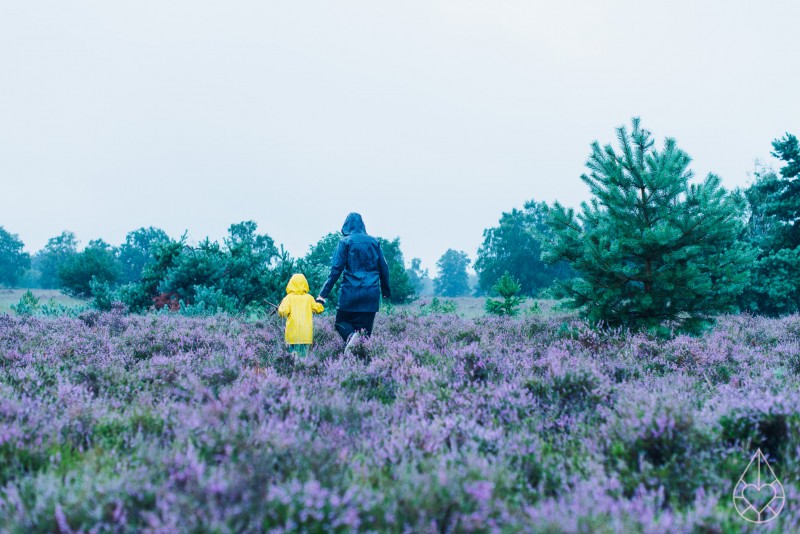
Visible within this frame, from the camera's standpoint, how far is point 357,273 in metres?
6.74

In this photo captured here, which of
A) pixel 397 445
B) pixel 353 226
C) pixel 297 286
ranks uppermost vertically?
pixel 353 226

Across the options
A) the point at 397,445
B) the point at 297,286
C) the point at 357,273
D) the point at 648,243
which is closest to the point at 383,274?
the point at 357,273

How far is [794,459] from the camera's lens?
2535 millimetres

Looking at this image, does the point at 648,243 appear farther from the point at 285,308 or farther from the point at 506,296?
the point at 506,296

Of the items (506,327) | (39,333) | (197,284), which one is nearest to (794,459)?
(506,327)

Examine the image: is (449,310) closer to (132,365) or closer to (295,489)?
(132,365)

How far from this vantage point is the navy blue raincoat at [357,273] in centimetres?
670

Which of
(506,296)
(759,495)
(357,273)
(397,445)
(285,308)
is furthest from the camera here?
(506,296)

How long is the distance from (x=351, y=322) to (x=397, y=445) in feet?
14.0

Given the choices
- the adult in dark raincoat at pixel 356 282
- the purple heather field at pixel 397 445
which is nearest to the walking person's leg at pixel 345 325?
the adult in dark raincoat at pixel 356 282

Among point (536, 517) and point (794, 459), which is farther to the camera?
point (794, 459)

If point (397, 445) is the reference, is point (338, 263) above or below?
above

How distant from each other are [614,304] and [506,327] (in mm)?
2236

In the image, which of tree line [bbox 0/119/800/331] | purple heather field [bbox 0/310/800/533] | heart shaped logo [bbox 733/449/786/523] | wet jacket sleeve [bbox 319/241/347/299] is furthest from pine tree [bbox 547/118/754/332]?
heart shaped logo [bbox 733/449/786/523]
